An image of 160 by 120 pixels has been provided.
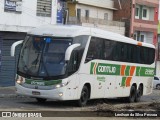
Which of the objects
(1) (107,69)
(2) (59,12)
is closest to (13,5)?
(2) (59,12)

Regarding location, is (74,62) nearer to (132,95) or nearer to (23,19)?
(132,95)

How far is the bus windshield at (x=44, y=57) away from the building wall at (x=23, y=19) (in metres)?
10.1

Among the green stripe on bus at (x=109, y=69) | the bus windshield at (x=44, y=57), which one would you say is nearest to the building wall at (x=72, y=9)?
the green stripe on bus at (x=109, y=69)

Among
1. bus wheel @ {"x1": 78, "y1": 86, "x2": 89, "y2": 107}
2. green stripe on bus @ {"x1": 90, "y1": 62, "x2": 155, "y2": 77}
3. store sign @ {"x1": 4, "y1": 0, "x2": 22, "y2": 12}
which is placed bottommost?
bus wheel @ {"x1": 78, "y1": 86, "x2": 89, "y2": 107}

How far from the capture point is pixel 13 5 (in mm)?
31156

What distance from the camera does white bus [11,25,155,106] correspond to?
787 inches

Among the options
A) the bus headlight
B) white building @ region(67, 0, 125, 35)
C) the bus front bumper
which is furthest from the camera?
white building @ region(67, 0, 125, 35)

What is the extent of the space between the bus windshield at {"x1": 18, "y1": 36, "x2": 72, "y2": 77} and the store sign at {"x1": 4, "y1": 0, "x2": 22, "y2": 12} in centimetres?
1037

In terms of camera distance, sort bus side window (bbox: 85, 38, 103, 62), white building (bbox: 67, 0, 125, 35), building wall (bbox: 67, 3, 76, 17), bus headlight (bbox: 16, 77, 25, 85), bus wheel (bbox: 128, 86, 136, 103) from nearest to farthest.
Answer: bus headlight (bbox: 16, 77, 25, 85) → bus side window (bbox: 85, 38, 103, 62) → bus wheel (bbox: 128, 86, 136, 103) → white building (bbox: 67, 0, 125, 35) → building wall (bbox: 67, 3, 76, 17)

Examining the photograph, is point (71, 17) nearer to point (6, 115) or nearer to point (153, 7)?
point (153, 7)

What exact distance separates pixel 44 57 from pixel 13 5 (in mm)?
11720

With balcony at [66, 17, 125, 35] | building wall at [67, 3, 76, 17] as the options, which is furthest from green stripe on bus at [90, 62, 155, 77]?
building wall at [67, 3, 76, 17]

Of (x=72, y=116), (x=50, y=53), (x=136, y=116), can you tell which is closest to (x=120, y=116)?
(x=136, y=116)

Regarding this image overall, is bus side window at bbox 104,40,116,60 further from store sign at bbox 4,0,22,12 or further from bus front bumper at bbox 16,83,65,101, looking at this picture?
store sign at bbox 4,0,22,12
